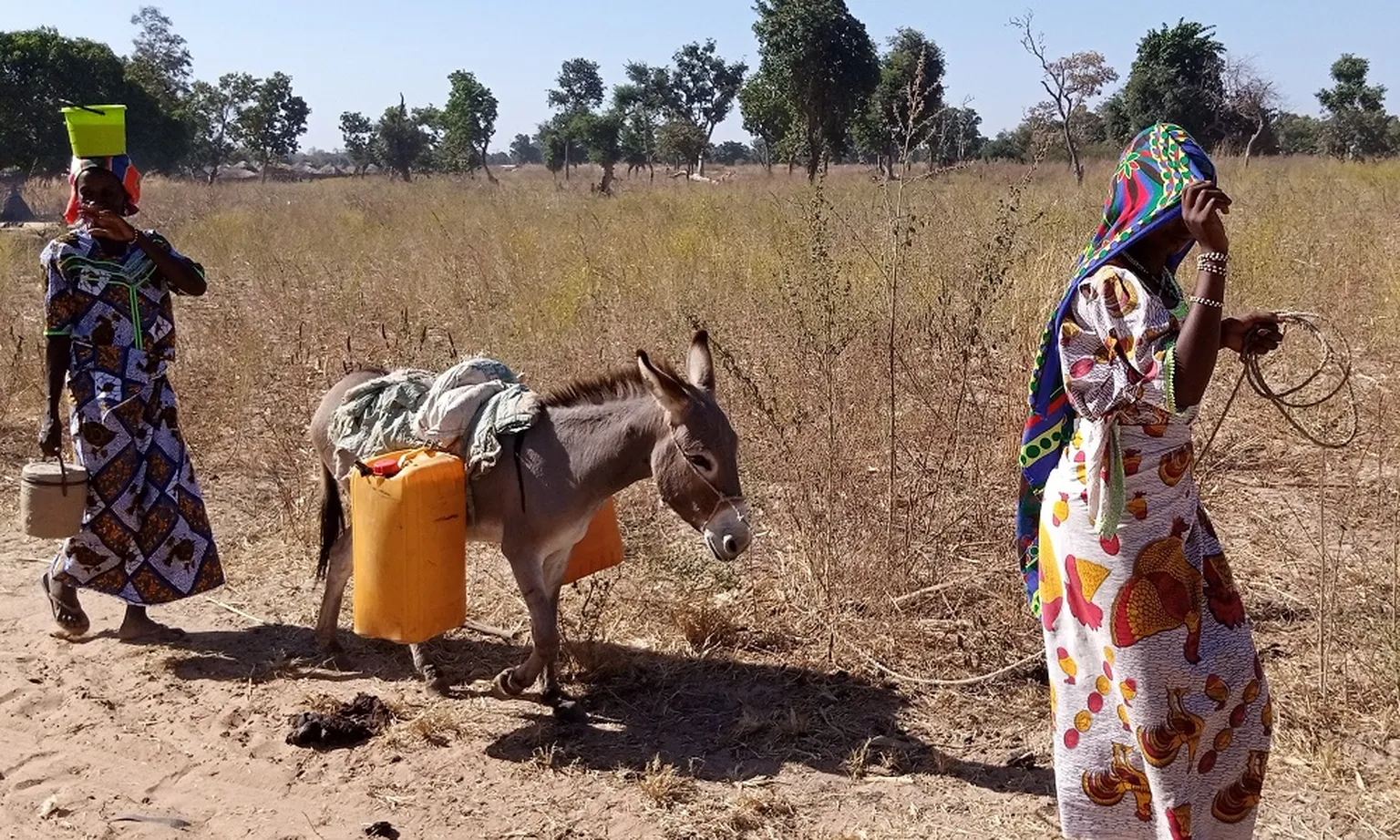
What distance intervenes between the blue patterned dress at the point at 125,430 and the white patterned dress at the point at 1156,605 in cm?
385

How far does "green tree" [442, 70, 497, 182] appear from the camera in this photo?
40.1 m

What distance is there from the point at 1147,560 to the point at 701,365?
162 centimetres

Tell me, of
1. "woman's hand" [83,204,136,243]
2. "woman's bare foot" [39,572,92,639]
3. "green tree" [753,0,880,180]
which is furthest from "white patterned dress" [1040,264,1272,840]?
"green tree" [753,0,880,180]

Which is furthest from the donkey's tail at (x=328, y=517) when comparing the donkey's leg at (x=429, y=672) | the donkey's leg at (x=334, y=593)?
the donkey's leg at (x=429, y=672)

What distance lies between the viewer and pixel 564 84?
225 ft

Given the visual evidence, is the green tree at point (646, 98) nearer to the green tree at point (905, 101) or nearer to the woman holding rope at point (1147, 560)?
the green tree at point (905, 101)

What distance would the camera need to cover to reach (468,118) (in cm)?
4106

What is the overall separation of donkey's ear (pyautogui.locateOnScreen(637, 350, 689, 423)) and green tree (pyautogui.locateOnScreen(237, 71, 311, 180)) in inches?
1878

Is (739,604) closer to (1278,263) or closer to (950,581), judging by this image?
(950,581)

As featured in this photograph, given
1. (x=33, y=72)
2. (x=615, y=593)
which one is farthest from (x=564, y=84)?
(x=615, y=593)

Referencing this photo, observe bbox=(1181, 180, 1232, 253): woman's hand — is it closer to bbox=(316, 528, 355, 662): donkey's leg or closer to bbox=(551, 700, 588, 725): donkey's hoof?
bbox=(551, 700, 588, 725): donkey's hoof

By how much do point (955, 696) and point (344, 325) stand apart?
618 centimetres

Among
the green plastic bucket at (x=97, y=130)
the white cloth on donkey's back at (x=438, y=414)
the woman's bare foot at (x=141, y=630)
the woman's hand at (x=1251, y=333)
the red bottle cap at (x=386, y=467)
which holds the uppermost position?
the green plastic bucket at (x=97, y=130)

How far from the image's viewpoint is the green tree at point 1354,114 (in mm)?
33250
